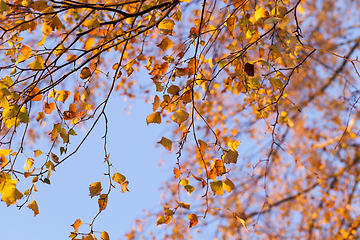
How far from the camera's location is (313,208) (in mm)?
4473

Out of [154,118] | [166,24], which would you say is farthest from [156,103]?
[166,24]

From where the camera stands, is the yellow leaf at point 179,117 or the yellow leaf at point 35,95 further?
the yellow leaf at point 35,95

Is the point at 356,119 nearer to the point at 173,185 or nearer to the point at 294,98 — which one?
the point at 294,98

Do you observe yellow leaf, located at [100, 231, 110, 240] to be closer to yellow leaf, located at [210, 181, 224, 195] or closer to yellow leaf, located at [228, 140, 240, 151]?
yellow leaf, located at [210, 181, 224, 195]

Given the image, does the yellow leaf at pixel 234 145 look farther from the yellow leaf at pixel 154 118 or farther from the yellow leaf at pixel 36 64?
the yellow leaf at pixel 36 64

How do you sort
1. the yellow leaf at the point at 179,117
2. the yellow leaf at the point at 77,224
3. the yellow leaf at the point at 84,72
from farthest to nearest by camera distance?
1. the yellow leaf at the point at 84,72
2. the yellow leaf at the point at 77,224
3. the yellow leaf at the point at 179,117

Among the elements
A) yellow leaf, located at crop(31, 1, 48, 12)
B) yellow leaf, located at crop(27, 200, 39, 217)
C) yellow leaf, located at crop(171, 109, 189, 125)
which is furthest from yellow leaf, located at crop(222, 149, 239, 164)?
yellow leaf, located at crop(31, 1, 48, 12)

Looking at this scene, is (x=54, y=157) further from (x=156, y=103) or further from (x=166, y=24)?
(x=166, y=24)

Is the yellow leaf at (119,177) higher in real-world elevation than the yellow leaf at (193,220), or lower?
higher

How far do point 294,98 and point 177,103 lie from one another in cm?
381

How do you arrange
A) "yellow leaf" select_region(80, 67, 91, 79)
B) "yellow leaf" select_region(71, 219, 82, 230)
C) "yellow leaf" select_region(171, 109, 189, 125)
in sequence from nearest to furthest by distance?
"yellow leaf" select_region(171, 109, 189, 125), "yellow leaf" select_region(71, 219, 82, 230), "yellow leaf" select_region(80, 67, 91, 79)

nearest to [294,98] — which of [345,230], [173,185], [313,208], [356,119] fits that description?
[356,119]

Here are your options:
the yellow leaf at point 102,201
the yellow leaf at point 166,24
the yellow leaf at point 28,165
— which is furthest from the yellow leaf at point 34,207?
the yellow leaf at point 166,24

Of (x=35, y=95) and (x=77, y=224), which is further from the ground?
(x=35, y=95)
